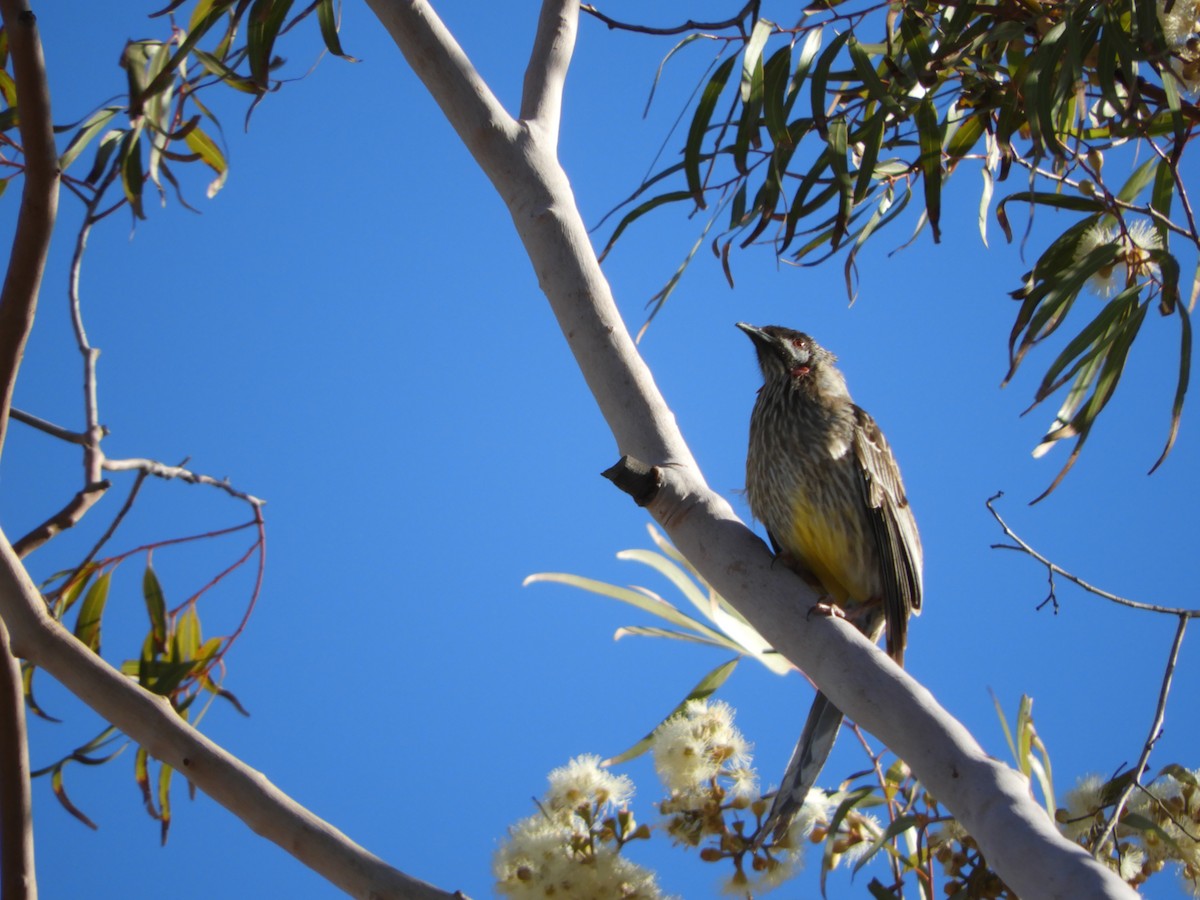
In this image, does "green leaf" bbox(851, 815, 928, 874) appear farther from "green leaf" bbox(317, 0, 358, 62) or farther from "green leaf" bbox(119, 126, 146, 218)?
"green leaf" bbox(119, 126, 146, 218)

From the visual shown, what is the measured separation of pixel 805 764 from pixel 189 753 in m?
0.97

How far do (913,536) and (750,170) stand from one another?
907mm

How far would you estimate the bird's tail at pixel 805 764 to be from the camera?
1.86 metres

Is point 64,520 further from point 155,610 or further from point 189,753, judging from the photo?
point 189,753

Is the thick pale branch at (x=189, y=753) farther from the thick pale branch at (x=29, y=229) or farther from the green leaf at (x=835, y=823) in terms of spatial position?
the green leaf at (x=835, y=823)

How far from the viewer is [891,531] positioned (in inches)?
94.8

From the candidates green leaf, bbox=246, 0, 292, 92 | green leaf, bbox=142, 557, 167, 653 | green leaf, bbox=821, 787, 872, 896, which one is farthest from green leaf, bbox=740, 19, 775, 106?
green leaf, bbox=142, 557, 167, 653

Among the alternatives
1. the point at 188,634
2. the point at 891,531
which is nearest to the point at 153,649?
the point at 188,634

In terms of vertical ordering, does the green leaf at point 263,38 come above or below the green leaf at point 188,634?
above

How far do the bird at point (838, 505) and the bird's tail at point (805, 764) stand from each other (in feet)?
0.88

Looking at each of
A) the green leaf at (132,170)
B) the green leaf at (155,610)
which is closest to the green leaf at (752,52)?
the green leaf at (132,170)

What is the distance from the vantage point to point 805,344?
2.85 m

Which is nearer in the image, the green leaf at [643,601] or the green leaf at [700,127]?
the green leaf at [700,127]

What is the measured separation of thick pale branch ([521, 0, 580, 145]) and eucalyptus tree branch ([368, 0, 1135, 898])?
1 centimetres
